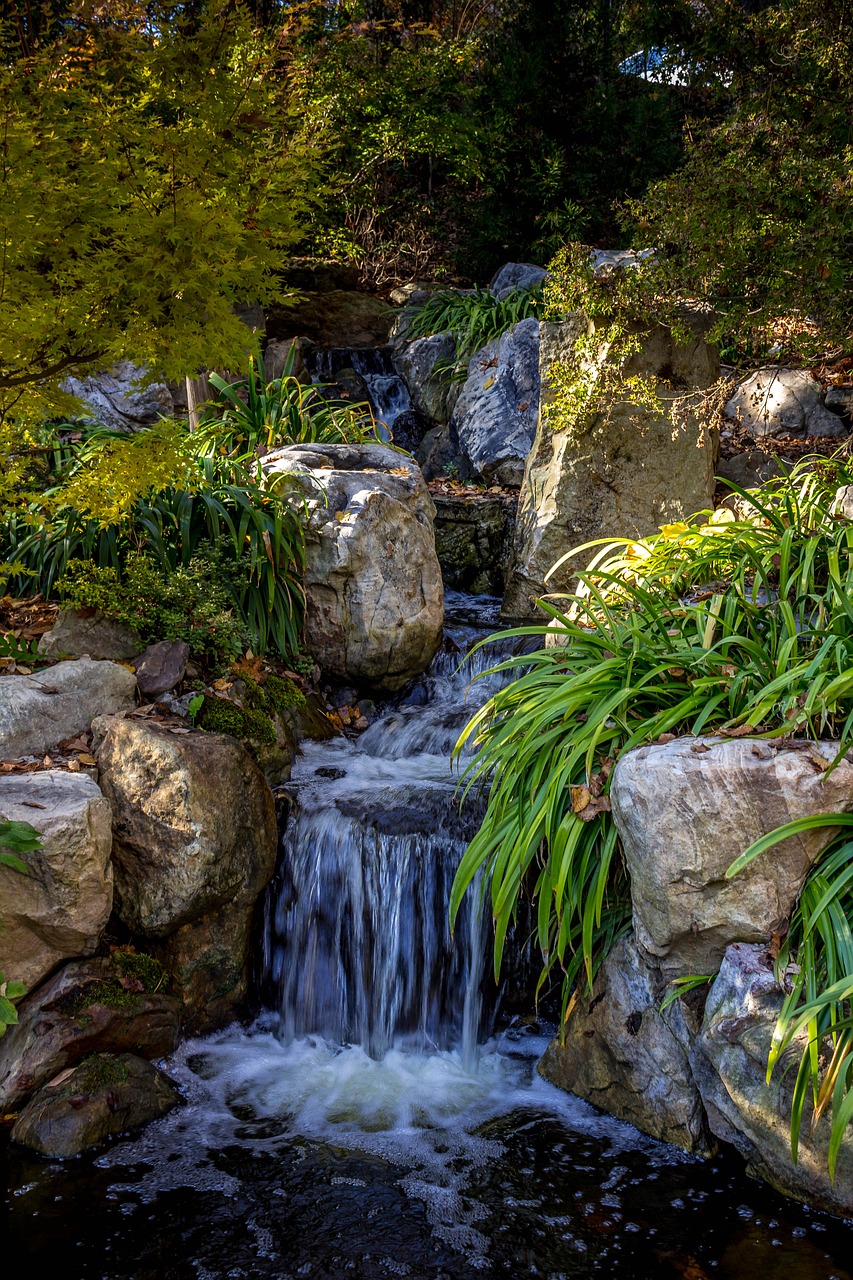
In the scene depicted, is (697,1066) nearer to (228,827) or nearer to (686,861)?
(686,861)

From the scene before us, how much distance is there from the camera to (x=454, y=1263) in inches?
113

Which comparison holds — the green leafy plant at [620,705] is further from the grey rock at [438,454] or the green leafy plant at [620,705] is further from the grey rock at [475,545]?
the grey rock at [438,454]

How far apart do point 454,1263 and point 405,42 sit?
15338 mm

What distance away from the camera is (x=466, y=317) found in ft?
35.9

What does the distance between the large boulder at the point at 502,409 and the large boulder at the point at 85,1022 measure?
20.6 ft

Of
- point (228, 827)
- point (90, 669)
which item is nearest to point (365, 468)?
Answer: point (90, 669)

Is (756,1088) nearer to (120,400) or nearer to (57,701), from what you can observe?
(57,701)

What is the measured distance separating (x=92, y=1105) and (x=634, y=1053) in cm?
203

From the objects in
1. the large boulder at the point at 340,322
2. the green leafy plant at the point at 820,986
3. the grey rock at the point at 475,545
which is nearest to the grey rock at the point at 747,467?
the grey rock at the point at 475,545

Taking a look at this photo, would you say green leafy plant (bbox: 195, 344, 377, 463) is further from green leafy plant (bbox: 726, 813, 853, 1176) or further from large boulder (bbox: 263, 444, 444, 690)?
green leafy plant (bbox: 726, 813, 853, 1176)

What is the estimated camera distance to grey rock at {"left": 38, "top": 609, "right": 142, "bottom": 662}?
5055 millimetres

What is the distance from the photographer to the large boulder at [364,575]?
6098 mm

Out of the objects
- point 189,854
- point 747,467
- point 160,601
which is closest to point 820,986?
point 189,854

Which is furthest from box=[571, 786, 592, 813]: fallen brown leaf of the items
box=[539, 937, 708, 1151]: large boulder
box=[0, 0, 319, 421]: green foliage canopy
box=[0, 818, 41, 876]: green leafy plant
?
box=[0, 0, 319, 421]: green foliage canopy
